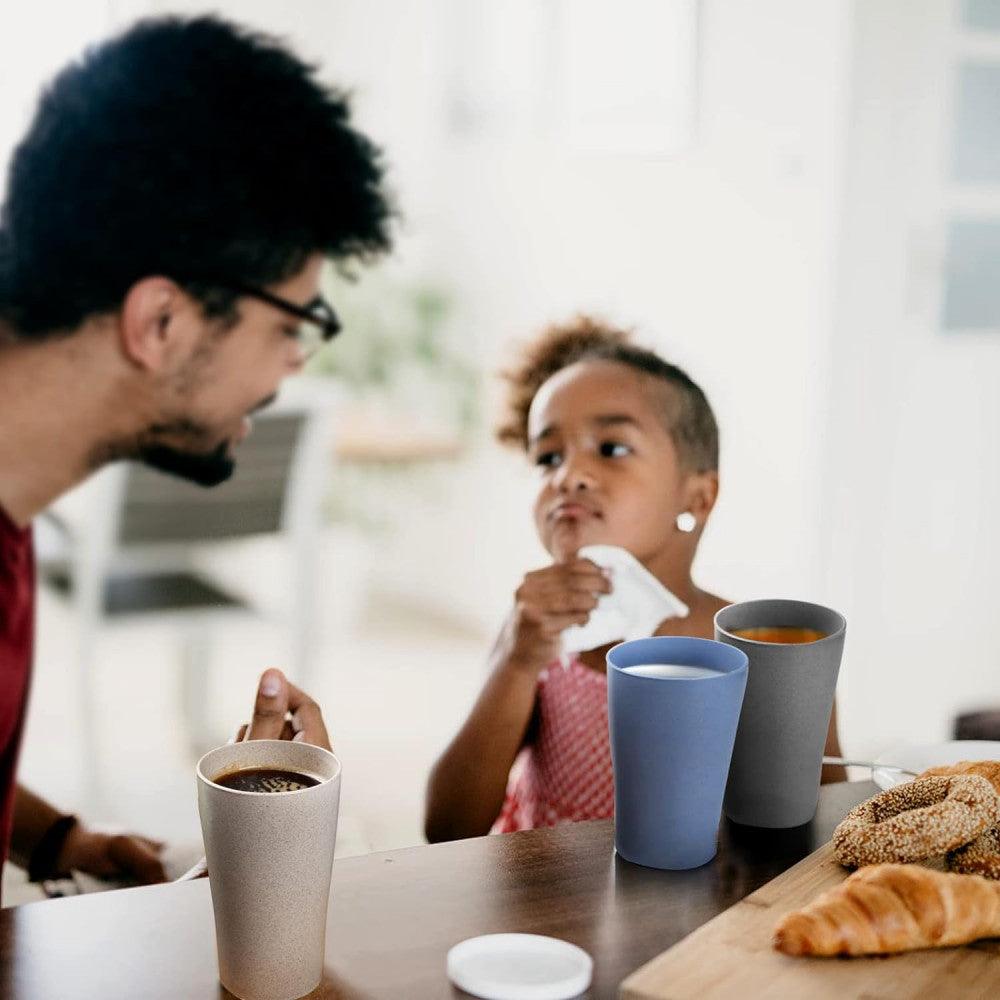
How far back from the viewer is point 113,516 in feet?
9.71

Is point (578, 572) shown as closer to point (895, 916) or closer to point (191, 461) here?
point (191, 461)

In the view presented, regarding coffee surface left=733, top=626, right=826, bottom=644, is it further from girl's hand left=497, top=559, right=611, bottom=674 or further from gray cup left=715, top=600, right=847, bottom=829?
girl's hand left=497, top=559, right=611, bottom=674

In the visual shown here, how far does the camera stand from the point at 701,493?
149cm

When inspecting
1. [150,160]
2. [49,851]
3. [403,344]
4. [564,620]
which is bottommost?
[49,851]

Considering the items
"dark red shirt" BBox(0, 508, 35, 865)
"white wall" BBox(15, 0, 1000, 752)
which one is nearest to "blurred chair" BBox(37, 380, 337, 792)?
"white wall" BBox(15, 0, 1000, 752)

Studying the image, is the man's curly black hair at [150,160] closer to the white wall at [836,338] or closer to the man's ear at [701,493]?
the man's ear at [701,493]

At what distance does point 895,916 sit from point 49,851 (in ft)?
2.51

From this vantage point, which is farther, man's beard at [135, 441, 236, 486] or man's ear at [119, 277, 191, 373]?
man's beard at [135, 441, 236, 486]

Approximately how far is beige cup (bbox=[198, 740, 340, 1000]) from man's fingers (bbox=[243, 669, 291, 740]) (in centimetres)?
13

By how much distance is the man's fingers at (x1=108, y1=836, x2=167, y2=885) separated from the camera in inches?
47.0

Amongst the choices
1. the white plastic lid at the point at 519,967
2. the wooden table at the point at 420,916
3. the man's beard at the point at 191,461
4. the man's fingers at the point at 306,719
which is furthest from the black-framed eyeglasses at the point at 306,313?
the white plastic lid at the point at 519,967

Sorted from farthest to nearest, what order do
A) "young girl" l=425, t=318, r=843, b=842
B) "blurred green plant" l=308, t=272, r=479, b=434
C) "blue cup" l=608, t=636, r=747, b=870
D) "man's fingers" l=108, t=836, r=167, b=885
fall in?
"blurred green plant" l=308, t=272, r=479, b=434, "young girl" l=425, t=318, r=843, b=842, "man's fingers" l=108, t=836, r=167, b=885, "blue cup" l=608, t=636, r=747, b=870

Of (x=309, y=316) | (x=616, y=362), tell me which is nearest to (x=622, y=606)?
(x=616, y=362)

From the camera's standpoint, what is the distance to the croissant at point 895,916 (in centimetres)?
77
